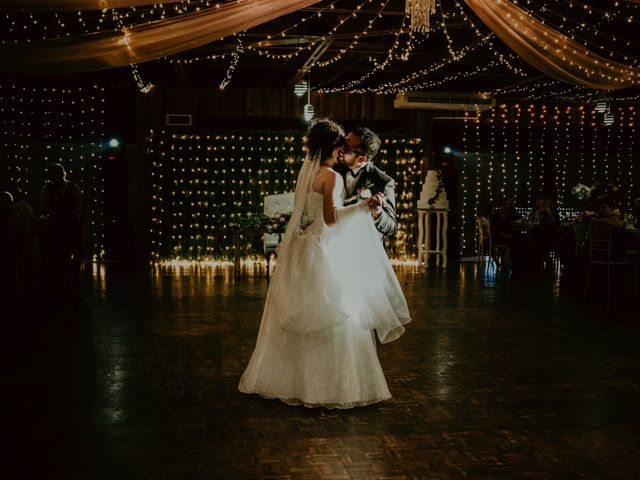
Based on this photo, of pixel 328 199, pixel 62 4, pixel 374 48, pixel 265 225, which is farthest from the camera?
pixel 265 225

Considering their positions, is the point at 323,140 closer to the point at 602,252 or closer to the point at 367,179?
the point at 367,179

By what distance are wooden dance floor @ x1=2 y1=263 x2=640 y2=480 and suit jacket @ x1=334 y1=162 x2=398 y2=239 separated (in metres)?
0.69

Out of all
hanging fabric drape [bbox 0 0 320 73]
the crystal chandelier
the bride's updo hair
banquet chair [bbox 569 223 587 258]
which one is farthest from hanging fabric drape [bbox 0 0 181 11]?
banquet chair [bbox 569 223 587 258]

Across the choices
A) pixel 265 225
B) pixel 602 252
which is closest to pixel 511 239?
pixel 602 252

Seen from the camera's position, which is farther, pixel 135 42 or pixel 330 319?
pixel 135 42

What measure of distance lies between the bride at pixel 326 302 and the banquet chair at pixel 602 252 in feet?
17.1

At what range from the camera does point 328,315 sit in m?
4.22

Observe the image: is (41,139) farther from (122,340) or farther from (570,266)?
(570,266)

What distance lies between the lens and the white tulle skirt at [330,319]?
168 inches

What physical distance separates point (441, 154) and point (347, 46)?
15.9 ft

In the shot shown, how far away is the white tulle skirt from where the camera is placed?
14.0ft

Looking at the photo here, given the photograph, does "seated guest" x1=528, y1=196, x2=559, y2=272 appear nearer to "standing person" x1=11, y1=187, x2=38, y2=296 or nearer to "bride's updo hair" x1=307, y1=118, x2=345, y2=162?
"standing person" x1=11, y1=187, x2=38, y2=296

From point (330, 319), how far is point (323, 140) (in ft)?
3.54

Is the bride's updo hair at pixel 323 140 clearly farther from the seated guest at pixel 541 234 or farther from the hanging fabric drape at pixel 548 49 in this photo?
the seated guest at pixel 541 234
